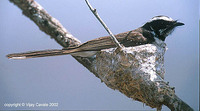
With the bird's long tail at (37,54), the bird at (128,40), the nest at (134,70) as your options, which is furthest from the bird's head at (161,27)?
the bird's long tail at (37,54)

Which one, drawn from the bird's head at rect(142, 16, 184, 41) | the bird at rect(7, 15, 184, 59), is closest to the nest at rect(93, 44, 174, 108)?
the bird at rect(7, 15, 184, 59)

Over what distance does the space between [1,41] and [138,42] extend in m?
2.07

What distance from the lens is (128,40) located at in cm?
290

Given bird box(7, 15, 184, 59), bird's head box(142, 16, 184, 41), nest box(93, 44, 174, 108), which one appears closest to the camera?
nest box(93, 44, 174, 108)

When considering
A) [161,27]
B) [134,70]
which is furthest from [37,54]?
[161,27]

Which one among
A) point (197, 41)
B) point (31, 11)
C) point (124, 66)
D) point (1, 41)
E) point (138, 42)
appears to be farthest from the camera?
point (197, 41)

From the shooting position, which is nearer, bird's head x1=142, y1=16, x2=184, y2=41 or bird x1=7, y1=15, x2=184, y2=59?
bird x1=7, y1=15, x2=184, y2=59

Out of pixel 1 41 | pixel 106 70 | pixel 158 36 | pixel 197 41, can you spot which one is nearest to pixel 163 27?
pixel 158 36

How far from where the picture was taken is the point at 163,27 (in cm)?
312

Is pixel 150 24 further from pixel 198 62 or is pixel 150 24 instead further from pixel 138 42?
pixel 198 62

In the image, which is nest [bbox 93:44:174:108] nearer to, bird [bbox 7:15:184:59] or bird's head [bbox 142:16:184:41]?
bird [bbox 7:15:184:59]

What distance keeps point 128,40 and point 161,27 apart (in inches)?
22.6

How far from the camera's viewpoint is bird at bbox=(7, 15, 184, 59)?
2.60 metres

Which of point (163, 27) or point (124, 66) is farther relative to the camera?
point (163, 27)
